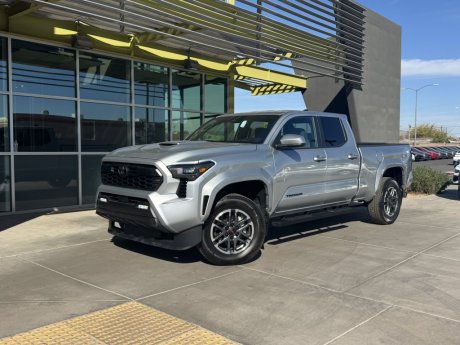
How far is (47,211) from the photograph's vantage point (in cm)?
994

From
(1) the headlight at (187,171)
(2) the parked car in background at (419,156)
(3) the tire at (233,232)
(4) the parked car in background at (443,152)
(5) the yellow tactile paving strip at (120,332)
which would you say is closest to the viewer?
(5) the yellow tactile paving strip at (120,332)

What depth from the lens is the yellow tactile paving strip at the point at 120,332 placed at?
12.0 feet

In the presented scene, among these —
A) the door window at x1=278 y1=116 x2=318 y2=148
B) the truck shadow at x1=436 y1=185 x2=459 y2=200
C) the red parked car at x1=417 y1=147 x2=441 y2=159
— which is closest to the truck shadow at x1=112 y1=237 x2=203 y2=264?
the door window at x1=278 y1=116 x2=318 y2=148

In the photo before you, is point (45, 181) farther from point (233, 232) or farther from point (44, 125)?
point (233, 232)

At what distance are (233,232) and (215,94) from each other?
8652 millimetres

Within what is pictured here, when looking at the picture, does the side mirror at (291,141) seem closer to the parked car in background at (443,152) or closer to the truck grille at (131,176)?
the truck grille at (131,176)

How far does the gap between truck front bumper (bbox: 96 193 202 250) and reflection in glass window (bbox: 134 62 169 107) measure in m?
6.14

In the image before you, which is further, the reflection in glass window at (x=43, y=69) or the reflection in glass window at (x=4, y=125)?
the reflection in glass window at (x=43, y=69)

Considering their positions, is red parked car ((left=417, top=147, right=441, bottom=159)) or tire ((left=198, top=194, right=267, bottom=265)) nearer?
tire ((left=198, top=194, right=267, bottom=265))

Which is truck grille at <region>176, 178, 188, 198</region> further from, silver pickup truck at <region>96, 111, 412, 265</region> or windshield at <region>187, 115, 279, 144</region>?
windshield at <region>187, 115, 279, 144</region>

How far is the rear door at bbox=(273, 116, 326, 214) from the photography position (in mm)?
6340

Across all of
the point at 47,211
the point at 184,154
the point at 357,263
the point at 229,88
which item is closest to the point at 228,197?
the point at 184,154

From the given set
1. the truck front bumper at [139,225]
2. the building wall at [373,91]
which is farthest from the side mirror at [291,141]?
Answer: the building wall at [373,91]

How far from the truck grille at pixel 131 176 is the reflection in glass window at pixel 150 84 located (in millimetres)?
5885
